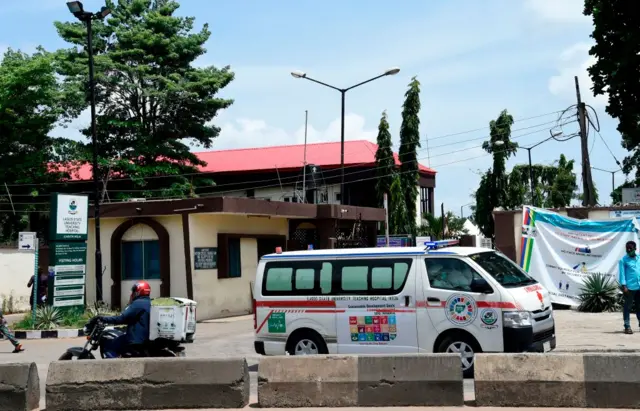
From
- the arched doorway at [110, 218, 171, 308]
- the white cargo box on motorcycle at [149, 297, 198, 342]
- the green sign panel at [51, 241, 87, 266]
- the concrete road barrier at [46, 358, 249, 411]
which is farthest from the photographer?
the arched doorway at [110, 218, 171, 308]

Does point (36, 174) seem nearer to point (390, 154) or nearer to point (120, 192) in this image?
point (120, 192)

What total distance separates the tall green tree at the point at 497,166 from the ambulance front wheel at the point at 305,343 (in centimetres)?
4200

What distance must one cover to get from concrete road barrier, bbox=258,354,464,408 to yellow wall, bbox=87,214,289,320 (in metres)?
14.1

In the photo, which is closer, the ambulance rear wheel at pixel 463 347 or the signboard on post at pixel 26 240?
the ambulance rear wheel at pixel 463 347

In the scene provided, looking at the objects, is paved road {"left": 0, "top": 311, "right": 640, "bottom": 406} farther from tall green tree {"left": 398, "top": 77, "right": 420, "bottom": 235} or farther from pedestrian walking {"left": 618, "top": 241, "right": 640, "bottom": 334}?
tall green tree {"left": 398, "top": 77, "right": 420, "bottom": 235}

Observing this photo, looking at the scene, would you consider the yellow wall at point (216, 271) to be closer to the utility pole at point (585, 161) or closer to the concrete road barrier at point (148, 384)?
the utility pole at point (585, 161)

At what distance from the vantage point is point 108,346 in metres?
10.0

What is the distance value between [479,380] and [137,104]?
119 ft

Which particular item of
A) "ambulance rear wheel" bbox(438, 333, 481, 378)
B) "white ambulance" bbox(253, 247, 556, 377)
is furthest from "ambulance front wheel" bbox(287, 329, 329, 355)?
"ambulance rear wheel" bbox(438, 333, 481, 378)

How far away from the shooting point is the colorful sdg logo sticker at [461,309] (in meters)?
10.9

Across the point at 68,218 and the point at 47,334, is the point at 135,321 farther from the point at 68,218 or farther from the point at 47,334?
the point at 68,218

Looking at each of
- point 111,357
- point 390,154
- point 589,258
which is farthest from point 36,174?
point 111,357

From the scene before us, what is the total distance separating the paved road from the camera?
13.2 m

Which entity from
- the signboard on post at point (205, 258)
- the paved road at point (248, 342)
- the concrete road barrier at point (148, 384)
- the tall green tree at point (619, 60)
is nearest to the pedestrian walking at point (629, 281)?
the paved road at point (248, 342)
